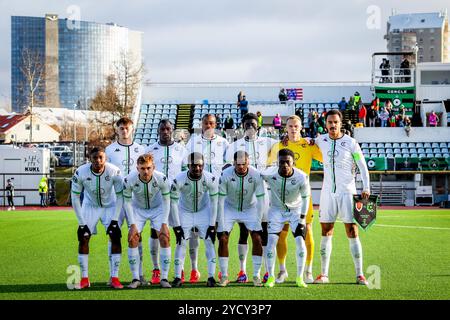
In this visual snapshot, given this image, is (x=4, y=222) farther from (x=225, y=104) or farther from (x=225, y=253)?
(x=225, y=104)

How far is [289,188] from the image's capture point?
11406 millimetres

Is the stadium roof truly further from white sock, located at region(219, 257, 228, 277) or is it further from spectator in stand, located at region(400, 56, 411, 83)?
white sock, located at region(219, 257, 228, 277)

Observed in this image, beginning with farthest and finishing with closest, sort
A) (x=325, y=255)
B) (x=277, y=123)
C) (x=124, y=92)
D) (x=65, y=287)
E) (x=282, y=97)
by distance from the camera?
(x=124, y=92), (x=282, y=97), (x=277, y=123), (x=325, y=255), (x=65, y=287)

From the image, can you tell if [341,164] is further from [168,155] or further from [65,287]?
[65,287]

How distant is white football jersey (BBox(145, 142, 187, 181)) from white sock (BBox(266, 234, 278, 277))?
6.47ft

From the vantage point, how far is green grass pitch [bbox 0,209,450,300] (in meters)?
10.3

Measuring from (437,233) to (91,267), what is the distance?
10.8 metres

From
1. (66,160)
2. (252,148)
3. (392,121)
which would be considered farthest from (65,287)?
(66,160)

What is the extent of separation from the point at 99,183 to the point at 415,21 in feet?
465

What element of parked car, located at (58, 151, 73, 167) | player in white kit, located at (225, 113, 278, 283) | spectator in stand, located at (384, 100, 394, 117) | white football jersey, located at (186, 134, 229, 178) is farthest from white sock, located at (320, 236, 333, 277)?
parked car, located at (58, 151, 73, 167)

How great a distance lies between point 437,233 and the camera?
2111 cm

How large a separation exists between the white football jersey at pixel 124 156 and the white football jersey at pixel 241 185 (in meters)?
1.63

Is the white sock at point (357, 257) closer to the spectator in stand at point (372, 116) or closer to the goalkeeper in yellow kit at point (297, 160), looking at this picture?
the goalkeeper in yellow kit at point (297, 160)

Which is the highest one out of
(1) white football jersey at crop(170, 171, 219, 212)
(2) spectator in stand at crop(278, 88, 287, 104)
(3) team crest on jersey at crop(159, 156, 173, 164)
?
(2) spectator in stand at crop(278, 88, 287, 104)
